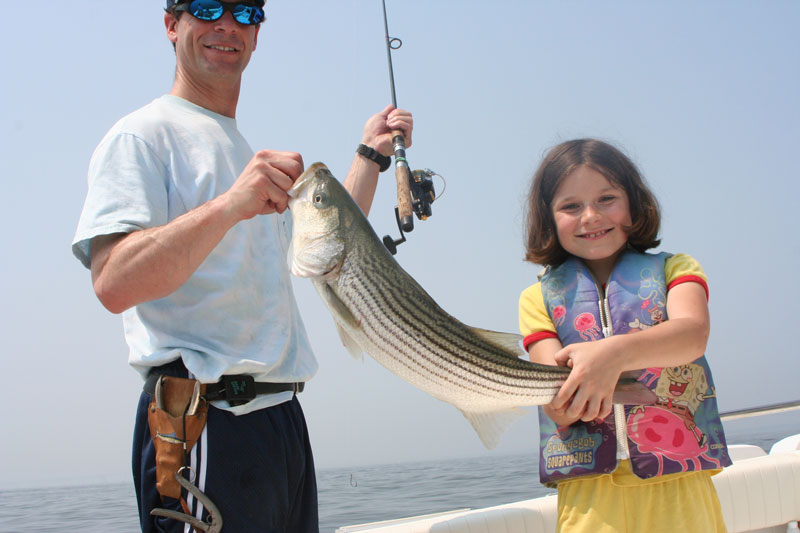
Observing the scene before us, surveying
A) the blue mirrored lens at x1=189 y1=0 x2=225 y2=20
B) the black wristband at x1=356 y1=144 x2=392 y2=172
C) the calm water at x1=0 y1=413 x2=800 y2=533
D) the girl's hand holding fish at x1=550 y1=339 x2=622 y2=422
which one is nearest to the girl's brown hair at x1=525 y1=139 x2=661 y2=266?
the black wristband at x1=356 y1=144 x2=392 y2=172

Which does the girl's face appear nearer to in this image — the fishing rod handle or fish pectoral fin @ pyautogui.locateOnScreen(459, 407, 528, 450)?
the fishing rod handle

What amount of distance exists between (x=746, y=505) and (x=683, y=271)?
3.89 meters

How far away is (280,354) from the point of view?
3031 millimetres

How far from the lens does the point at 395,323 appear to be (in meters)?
2.57

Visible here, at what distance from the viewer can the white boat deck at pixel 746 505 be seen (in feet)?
16.6

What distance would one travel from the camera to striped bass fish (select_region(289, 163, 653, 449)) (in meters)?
2.56

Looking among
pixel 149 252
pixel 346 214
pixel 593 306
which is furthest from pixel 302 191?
pixel 593 306

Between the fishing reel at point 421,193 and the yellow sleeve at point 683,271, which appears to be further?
the fishing reel at point 421,193

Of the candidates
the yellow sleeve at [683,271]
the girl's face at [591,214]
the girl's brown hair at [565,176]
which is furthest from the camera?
the girl's brown hair at [565,176]

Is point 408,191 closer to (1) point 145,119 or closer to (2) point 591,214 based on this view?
(2) point 591,214

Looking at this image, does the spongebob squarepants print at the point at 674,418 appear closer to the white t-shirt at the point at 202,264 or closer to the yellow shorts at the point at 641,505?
the yellow shorts at the point at 641,505

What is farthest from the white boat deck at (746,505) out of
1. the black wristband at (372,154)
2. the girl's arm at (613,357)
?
the black wristband at (372,154)

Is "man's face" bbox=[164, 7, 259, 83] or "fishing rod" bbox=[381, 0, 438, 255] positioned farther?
"fishing rod" bbox=[381, 0, 438, 255]

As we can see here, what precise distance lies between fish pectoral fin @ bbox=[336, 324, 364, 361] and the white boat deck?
299 cm
